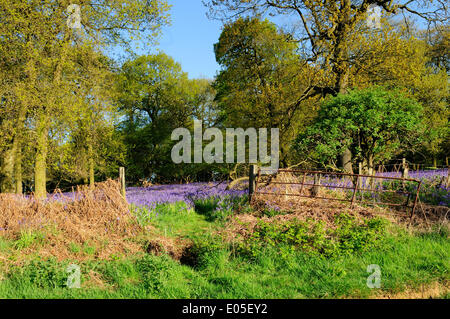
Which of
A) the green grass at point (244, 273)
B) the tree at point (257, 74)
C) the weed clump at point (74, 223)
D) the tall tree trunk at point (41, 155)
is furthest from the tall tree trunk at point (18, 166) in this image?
the tree at point (257, 74)

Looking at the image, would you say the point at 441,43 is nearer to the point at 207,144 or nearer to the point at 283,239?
the point at 207,144

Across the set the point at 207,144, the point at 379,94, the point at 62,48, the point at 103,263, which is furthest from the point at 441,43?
A: the point at 103,263

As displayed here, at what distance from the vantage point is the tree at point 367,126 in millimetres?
9891

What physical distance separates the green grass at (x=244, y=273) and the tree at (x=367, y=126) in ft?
13.6

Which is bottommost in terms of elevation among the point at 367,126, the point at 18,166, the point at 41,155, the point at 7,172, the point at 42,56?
the point at 7,172

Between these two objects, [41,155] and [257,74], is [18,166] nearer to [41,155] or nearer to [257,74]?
[41,155]

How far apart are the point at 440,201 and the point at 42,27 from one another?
50.9 feet

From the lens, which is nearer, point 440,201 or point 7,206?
point 7,206

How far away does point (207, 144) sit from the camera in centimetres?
2561

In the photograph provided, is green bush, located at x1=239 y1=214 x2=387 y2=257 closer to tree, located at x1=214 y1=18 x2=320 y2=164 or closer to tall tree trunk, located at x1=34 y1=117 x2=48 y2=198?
tall tree trunk, located at x1=34 y1=117 x2=48 y2=198

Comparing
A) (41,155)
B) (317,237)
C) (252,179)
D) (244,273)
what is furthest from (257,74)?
(244,273)

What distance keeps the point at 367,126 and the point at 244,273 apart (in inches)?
268

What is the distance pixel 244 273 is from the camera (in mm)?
5660

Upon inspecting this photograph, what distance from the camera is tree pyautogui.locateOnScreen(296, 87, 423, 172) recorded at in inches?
389
